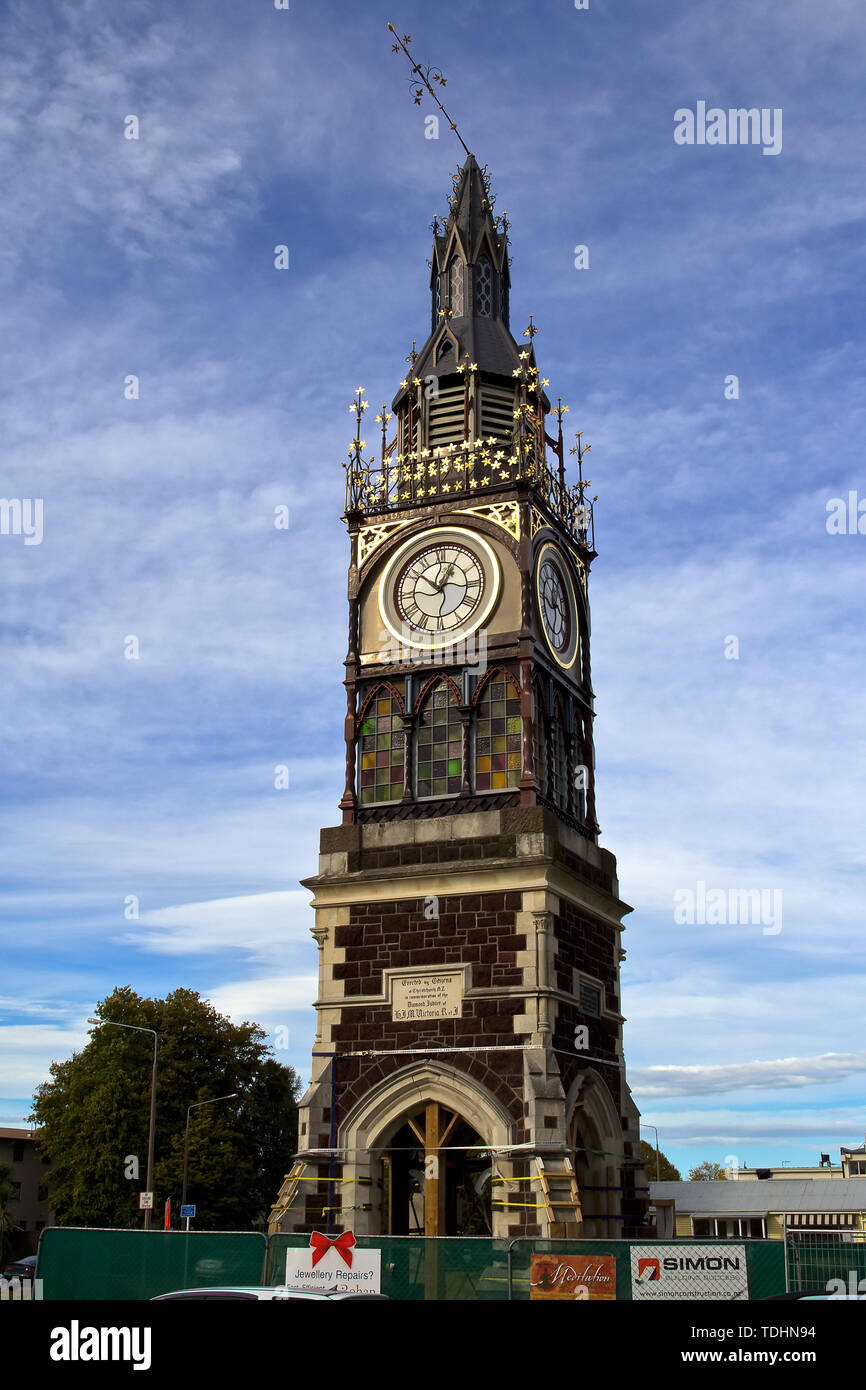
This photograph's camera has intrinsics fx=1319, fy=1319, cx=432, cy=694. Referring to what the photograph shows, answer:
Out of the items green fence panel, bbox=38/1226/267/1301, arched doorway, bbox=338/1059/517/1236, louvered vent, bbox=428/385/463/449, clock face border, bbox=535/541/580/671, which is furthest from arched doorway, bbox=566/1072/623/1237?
louvered vent, bbox=428/385/463/449

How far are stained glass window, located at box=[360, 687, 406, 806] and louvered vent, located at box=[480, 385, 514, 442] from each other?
305 inches

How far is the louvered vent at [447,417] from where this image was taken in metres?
34.6

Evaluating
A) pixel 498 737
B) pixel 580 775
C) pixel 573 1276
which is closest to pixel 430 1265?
pixel 573 1276

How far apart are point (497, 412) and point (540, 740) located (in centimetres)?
943

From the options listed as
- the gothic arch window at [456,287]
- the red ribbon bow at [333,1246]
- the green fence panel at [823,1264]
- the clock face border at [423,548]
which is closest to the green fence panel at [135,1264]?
the red ribbon bow at [333,1246]

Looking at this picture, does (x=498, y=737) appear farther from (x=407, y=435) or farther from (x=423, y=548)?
(x=407, y=435)

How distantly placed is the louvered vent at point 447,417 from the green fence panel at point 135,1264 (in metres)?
21.7

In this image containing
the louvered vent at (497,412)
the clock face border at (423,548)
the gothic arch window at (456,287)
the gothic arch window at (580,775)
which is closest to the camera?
the clock face border at (423,548)

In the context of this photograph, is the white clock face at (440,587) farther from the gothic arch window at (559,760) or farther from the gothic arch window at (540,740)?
the gothic arch window at (559,760)

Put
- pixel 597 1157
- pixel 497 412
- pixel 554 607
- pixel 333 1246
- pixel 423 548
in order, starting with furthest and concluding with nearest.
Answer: pixel 497 412, pixel 554 607, pixel 423 548, pixel 597 1157, pixel 333 1246

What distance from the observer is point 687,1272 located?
58.9 feet
